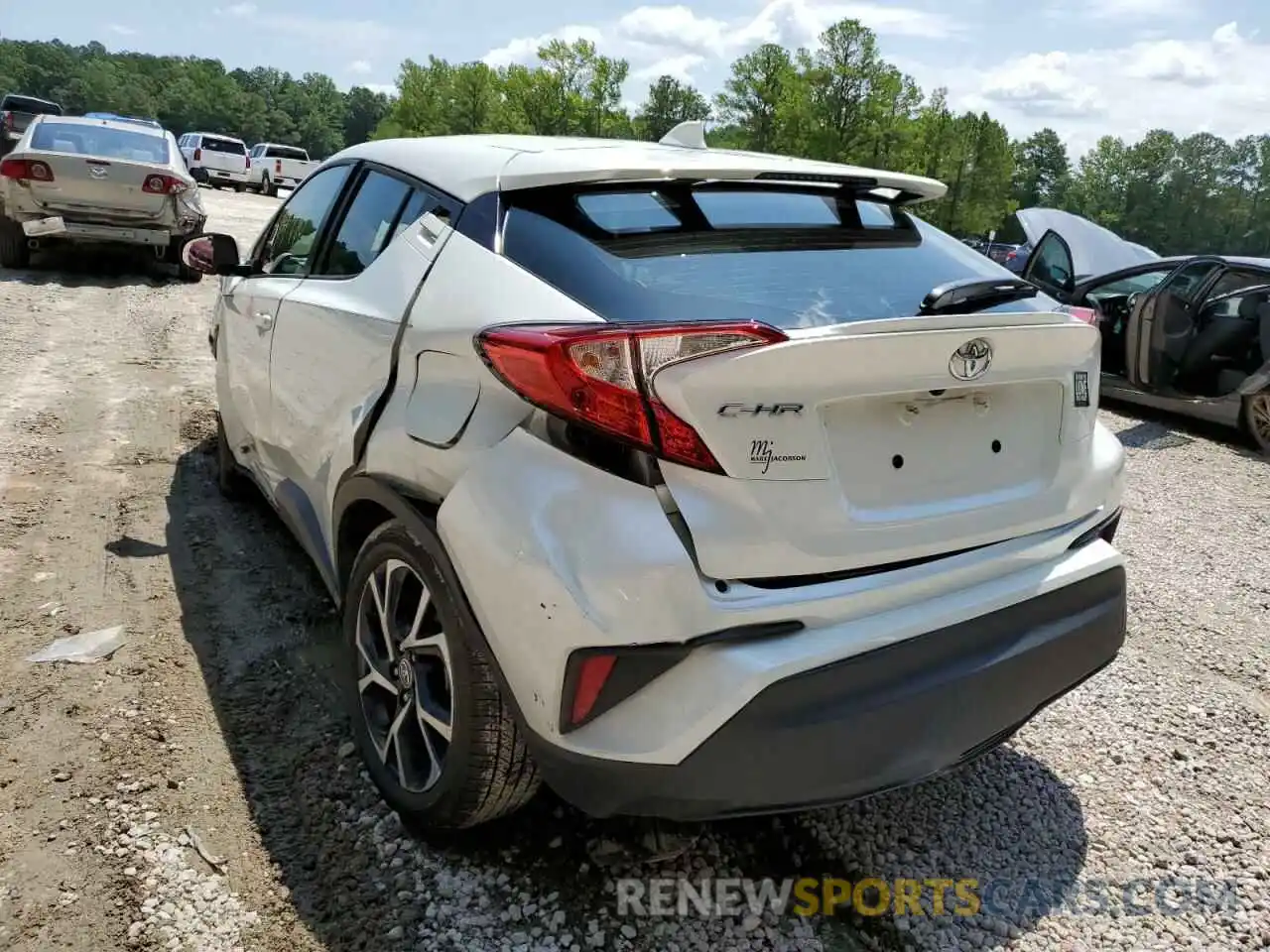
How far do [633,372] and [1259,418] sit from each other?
7227mm

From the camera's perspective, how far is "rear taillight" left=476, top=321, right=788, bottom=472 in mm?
1787

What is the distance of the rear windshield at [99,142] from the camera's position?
10.2 meters

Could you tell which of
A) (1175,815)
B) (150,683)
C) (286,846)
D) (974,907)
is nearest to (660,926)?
(974,907)

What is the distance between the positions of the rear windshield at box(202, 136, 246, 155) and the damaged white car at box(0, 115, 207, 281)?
81.0 ft

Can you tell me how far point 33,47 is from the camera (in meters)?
125

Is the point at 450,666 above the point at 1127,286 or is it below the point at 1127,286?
below

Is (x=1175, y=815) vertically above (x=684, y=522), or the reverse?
(x=684, y=522)

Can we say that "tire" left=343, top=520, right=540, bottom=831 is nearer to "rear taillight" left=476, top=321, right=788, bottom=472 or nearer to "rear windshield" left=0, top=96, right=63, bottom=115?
"rear taillight" left=476, top=321, right=788, bottom=472

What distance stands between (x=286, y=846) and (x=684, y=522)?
139cm

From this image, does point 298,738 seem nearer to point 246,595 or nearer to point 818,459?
point 246,595

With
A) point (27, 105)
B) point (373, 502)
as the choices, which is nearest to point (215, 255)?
point (373, 502)

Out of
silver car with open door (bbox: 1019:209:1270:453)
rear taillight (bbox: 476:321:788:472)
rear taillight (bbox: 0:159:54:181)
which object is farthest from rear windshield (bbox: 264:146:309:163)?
rear taillight (bbox: 476:321:788:472)

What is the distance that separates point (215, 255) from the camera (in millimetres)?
3912

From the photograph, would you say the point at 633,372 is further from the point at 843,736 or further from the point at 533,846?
the point at 533,846
